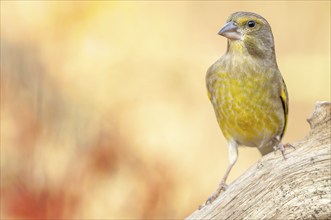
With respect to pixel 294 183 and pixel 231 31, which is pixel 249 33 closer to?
pixel 231 31

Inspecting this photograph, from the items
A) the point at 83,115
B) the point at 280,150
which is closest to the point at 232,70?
the point at 280,150

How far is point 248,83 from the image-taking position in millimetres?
3658

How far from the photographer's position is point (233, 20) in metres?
3.62

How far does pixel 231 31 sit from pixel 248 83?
200 mm

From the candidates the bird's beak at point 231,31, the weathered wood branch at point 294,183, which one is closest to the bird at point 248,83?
the bird's beak at point 231,31

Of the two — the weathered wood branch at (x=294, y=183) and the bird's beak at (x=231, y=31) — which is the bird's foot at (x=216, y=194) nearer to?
the weathered wood branch at (x=294, y=183)

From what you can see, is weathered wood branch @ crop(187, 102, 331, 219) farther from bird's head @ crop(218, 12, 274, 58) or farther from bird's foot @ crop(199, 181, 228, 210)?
bird's head @ crop(218, 12, 274, 58)

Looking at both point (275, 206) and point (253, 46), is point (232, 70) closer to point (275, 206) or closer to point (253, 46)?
point (253, 46)

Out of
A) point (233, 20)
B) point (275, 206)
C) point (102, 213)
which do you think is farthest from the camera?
point (102, 213)

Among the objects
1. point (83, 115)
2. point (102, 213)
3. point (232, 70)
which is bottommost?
point (102, 213)

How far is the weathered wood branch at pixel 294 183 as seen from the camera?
3268 mm

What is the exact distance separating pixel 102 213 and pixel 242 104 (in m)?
0.73

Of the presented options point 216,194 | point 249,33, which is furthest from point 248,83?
point 216,194

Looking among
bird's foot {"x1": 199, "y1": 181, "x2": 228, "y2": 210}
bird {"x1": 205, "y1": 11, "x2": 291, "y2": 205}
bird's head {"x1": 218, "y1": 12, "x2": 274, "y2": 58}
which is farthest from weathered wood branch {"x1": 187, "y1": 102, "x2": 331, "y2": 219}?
bird's head {"x1": 218, "y1": 12, "x2": 274, "y2": 58}
